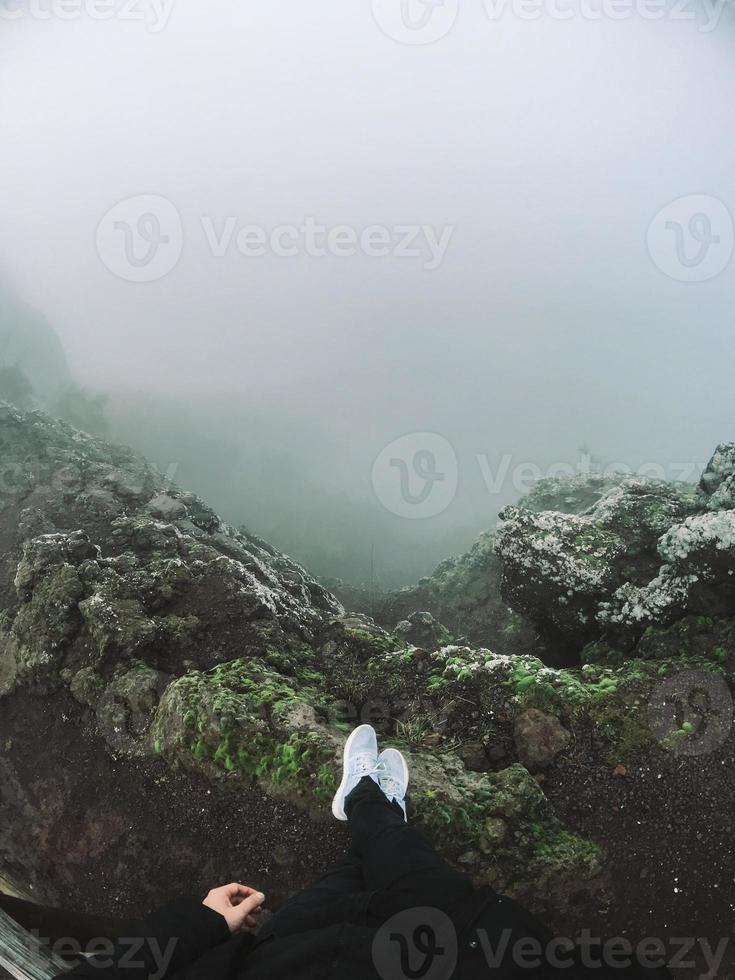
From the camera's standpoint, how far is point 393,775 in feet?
9.84

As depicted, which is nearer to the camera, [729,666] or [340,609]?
[729,666]

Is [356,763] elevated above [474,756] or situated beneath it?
situated beneath

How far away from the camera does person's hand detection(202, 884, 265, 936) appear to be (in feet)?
7.79

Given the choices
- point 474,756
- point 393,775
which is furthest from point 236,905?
point 474,756

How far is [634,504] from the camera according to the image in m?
4.58

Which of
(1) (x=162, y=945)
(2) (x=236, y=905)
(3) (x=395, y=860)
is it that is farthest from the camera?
(2) (x=236, y=905)

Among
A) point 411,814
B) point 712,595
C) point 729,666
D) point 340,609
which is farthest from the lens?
point 340,609

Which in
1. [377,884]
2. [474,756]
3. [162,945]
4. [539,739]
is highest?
[539,739]

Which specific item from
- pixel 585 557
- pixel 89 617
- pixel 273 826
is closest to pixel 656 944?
pixel 273 826

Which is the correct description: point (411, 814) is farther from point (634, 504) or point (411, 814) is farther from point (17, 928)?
point (634, 504)

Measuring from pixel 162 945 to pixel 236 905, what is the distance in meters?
0.67

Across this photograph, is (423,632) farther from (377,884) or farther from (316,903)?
(316,903)

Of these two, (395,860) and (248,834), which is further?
(248,834)

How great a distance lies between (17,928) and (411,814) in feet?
7.43
